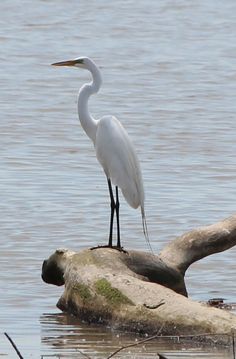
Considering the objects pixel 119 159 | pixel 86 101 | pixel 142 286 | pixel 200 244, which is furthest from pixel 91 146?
pixel 142 286

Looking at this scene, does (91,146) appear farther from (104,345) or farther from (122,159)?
(104,345)

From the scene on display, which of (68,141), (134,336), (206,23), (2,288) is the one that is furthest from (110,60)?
(134,336)

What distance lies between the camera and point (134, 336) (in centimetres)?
783

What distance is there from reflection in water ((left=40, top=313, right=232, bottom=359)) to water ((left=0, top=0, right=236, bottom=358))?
1cm

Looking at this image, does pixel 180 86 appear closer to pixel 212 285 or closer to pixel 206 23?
pixel 206 23

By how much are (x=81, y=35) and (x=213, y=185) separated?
1352 cm

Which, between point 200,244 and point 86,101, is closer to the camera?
point 200,244

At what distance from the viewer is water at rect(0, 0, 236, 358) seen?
9.41 metres

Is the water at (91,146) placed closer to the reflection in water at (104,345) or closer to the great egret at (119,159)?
the reflection in water at (104,345)

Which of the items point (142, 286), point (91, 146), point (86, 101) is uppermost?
point (86, 101)

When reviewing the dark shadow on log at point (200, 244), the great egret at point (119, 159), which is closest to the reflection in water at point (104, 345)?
the dark shadow on log at point (200, 244)

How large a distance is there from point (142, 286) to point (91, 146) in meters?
7.16

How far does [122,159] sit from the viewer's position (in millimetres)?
9453

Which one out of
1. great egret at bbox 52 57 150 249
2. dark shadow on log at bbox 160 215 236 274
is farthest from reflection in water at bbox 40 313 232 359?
great egret at bbox 52 57 150 249
